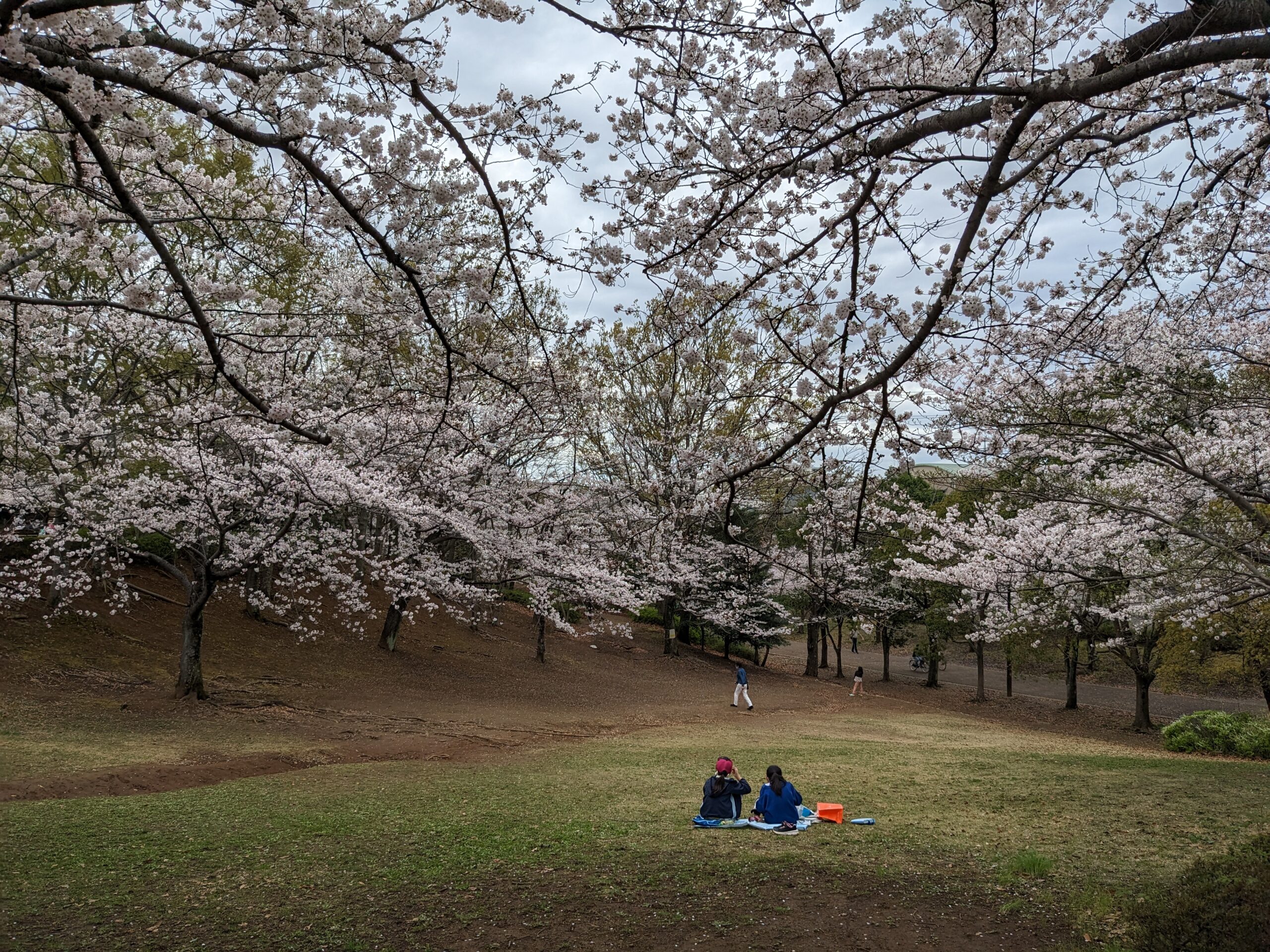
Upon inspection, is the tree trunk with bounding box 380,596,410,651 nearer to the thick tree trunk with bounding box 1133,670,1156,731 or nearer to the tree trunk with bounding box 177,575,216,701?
the tree trunk with bounding box 177,575,216,701

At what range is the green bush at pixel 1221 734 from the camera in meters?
15.2

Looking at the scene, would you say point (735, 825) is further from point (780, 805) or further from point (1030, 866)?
point (1030, 866)

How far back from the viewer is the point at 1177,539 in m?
10.6

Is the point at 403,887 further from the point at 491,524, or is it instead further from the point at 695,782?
the point at 491,524

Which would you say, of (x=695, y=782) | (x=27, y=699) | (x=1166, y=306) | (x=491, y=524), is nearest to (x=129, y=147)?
(x=1166, y=306)

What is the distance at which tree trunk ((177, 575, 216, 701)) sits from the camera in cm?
1359

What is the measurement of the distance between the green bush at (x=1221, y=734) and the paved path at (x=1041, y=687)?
203 inches

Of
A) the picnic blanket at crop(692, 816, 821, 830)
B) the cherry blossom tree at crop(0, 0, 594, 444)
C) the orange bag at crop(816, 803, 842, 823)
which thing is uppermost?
the cherry blossom tree at crop(0, 0, 594, 444)

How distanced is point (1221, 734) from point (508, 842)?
16.1m

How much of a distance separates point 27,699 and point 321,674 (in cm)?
597

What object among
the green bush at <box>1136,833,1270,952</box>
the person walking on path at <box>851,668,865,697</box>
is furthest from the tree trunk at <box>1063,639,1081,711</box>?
the green bush at <box>1136,833,1270,952</box>

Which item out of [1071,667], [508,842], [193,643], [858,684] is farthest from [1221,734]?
[193,643]

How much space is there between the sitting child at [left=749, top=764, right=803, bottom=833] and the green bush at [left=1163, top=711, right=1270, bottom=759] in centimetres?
1279

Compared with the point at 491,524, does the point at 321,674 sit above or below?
below
